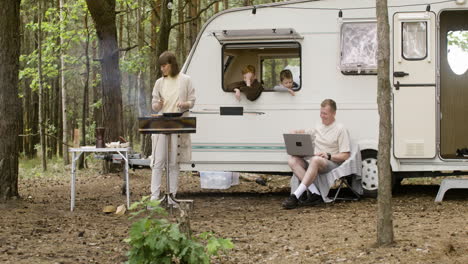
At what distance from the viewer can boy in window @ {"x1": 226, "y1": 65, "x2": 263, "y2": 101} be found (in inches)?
411

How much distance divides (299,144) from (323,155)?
367 millimetres

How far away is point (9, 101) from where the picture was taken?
955cm

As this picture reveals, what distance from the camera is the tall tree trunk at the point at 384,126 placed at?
6090mm

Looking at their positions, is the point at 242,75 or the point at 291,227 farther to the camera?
the point at 242,75

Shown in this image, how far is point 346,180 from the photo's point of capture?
10375 millimetres

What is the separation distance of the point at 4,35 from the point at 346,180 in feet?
15.6

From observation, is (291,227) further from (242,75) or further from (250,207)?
(242,75)

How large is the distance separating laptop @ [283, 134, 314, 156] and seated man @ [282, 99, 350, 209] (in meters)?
0.08

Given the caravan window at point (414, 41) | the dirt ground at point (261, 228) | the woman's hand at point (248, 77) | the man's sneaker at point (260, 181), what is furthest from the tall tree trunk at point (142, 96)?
the caravan window at point (414, 41)

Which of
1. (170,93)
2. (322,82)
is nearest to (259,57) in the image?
(322,82)

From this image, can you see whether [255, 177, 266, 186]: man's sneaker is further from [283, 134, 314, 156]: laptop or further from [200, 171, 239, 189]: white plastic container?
[283, 134, 314, 156]: laptop

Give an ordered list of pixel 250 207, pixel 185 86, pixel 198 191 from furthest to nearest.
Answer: pixel 198 191 → pixel 250 207 → pixel 185 86

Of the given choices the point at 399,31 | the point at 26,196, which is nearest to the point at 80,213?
the point at 26,196

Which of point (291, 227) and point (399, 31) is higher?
point (399, 31)
